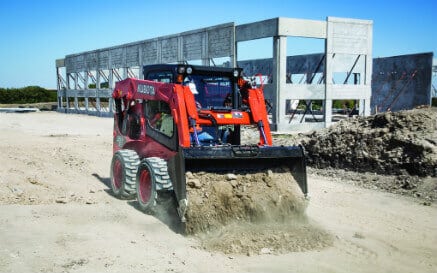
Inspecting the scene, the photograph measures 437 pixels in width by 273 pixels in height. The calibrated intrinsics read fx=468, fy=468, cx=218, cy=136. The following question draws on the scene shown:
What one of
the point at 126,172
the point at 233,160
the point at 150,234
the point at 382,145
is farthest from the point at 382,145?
the point at 150,234

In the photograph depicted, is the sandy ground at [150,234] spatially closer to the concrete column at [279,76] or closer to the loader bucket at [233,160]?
the loader bucket at [233,160]

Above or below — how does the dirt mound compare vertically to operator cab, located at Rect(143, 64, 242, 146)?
below

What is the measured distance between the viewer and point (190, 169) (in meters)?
6.51

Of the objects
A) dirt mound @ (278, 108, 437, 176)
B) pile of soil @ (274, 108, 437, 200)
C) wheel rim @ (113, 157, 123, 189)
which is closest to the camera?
wheel rim @ (113, 157, 123, 189)

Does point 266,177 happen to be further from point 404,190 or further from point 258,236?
point 404,190

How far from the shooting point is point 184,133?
6723 mm

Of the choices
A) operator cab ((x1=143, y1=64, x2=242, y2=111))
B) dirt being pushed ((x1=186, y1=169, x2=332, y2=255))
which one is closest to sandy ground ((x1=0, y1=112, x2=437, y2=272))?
dirt being pushed ((x1=186, y1=169, x2=332, y2=255))

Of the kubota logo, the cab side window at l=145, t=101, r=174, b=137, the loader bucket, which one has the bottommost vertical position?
the loader bucket

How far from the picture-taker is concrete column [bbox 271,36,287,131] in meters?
18.5

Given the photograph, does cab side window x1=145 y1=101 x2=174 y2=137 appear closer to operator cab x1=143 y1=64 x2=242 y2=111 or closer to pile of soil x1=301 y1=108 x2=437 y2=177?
operator cab x1=143 y1=64 x2=242 y2=111

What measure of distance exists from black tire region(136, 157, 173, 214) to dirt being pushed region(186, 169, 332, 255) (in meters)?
0.54

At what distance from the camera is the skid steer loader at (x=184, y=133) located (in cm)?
661

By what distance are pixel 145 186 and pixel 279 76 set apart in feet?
40.2

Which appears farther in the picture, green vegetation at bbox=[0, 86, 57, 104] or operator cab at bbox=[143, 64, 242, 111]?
green vegetation at bbox=[0, 86, 57, 104]
